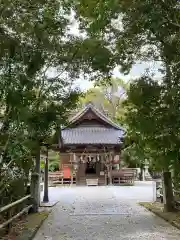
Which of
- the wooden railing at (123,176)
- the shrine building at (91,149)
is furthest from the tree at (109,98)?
the wooden railing at (123,176)

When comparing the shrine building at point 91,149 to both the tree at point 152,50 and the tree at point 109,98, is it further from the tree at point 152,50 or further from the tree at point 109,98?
the tree at point 152,50

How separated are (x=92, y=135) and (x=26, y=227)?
2274 cm

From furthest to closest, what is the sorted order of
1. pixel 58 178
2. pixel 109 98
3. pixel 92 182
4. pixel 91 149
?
pixel 109 98 < pixel 91 149 < pixel 58 178 < pixel 92 182

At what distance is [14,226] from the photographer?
8.25m

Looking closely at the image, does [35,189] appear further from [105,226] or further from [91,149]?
[91,149]

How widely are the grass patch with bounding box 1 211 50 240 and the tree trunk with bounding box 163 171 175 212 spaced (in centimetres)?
358

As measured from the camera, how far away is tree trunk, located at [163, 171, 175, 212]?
1100 cm

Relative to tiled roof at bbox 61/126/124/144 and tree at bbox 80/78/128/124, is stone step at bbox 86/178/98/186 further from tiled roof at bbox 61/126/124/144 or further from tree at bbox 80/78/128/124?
tree at bbox 80/78/128/124

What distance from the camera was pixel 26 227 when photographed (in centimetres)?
837

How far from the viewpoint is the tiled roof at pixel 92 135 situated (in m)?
30.2

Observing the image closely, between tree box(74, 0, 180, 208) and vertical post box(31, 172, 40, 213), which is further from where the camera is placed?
vertical post box(31, 172, 40, 213)

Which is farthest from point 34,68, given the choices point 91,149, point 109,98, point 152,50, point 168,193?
point 109,98

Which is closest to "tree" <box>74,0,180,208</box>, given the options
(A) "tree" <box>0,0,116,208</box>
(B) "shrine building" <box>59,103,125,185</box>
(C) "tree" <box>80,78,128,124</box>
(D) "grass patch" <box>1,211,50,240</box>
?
(A) "tree" <box>0,0,116,208</box>

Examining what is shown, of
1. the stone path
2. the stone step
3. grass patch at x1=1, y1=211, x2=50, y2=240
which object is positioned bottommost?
the stone path
